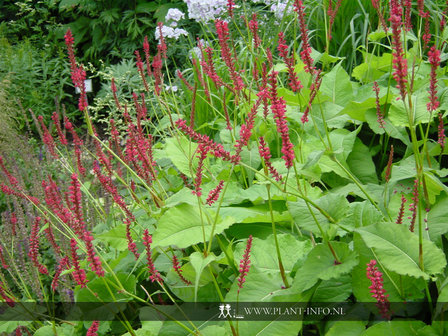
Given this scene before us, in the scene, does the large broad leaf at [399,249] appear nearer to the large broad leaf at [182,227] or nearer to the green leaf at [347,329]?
the green leaf at [347,329]

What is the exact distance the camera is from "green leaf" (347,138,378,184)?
1.85 m

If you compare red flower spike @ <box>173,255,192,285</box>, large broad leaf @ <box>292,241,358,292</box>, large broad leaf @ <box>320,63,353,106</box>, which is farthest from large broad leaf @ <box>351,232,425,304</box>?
large broad leaf @ <box>320,63,353,106</box>

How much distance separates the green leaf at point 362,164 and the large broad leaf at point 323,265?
0.70 meters

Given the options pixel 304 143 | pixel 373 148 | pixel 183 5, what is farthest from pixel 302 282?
pixel 183 5

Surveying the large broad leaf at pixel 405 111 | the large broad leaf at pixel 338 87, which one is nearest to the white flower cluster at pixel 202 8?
the large broad leaf at pixel 338 87

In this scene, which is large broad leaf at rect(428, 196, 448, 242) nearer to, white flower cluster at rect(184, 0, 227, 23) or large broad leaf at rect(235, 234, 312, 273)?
large broad leaf at rect(235, 234, 312, 273)

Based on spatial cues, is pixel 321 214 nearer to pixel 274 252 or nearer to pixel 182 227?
pixel 274 252

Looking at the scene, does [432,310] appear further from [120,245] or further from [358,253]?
[120,245]

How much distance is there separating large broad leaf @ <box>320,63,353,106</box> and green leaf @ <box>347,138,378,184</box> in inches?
10.4

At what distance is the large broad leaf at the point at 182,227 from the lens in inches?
48.5

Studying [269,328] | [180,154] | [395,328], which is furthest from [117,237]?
[395,328]

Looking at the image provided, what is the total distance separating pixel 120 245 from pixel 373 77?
150 centimetres

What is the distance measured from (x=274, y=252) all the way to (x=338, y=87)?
108cm

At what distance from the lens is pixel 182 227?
1.28 m
